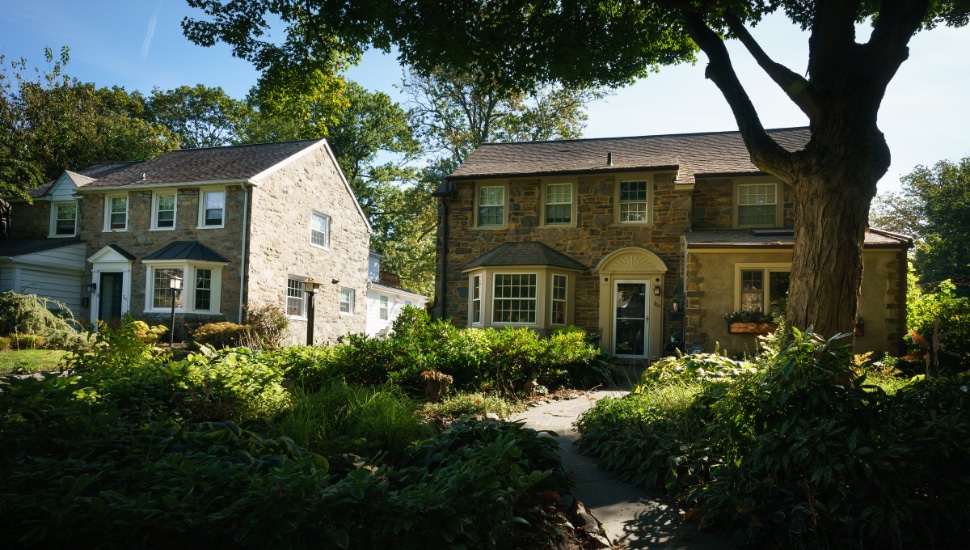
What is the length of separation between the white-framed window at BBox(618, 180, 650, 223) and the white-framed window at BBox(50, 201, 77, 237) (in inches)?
752

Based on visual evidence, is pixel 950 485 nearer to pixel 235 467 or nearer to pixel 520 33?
pixel 235 467

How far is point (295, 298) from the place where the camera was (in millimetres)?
21469

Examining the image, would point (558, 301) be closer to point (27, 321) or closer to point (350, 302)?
point (350, 302)

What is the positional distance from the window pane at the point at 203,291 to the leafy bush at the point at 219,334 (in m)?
1.88

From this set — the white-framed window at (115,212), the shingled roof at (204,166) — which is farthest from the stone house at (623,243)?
the white-framed window at (115,212)

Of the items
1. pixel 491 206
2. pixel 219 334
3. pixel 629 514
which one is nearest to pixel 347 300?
pixel 219 334

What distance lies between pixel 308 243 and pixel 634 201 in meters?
12.2

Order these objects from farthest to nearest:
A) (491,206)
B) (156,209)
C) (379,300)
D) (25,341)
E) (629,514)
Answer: (379,300) → (156,209) → (491,206) → (25,341) → (629,514)

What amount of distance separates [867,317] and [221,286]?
17271 millimetres

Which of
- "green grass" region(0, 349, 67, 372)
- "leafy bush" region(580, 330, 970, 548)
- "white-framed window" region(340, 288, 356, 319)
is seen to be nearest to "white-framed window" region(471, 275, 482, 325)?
"green grass" region(0, 349, 67, 372)

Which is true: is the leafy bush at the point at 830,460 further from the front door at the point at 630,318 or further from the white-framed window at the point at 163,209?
the white-framed window at the point at 163,209

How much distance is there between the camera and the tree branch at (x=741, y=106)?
769cm

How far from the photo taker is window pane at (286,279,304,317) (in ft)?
69.4

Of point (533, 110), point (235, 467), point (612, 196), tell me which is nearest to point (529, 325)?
point (612, 196)
